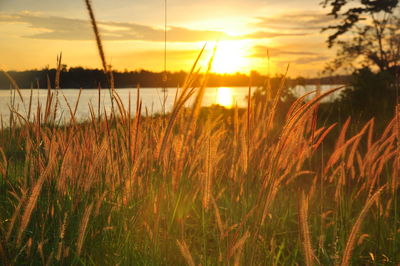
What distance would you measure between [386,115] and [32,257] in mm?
9285

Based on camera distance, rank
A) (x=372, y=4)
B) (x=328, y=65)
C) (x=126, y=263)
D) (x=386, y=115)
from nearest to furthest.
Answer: (x=126, y=263) < (x=386, y=115) < (x=372, y=4) < (x=328, y=65)

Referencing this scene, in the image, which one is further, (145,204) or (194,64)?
(145,204)

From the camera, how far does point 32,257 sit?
1821mm

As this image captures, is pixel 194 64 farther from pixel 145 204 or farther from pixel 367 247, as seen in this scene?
pixel 367 247

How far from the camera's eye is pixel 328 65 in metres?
20.8

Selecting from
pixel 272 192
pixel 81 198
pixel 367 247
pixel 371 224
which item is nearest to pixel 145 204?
pixel 81 198

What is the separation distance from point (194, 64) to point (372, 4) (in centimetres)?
2020

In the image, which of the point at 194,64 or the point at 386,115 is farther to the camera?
the point at 386,115

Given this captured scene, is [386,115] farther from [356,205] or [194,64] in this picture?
[194,64]

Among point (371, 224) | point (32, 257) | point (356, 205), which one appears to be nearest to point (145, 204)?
point (32, 257)

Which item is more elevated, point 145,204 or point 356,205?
point 145,204

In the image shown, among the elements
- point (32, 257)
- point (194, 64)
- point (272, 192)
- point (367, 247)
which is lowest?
point (367, 247)

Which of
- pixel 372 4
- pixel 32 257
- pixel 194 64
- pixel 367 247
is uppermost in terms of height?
pixel 372 4

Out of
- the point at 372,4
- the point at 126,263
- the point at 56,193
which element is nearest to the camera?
the point at 126,263
